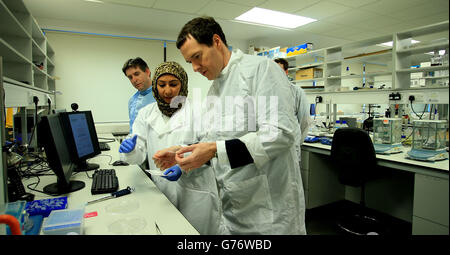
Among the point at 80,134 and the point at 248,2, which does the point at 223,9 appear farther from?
the point at 80,134

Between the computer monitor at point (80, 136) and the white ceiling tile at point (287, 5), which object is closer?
the computer monitor at point (80, 136)

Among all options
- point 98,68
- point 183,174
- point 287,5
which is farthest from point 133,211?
point 98,68

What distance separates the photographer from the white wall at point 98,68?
374 cm

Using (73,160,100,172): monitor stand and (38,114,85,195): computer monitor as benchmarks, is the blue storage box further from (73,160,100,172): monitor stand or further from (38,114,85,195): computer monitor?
(73,160,100,172): monitor stand

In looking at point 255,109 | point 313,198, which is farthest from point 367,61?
point 313,198

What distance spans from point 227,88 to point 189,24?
0.23m

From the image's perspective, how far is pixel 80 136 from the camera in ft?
4.56

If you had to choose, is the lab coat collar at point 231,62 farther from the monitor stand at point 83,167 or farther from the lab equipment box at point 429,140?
the monitor stand at point 83,167

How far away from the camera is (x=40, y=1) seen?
3047mm

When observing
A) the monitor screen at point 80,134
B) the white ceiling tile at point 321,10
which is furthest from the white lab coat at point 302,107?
the white ceiling tile at point 321,10

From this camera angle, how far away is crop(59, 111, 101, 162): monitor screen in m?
1.24

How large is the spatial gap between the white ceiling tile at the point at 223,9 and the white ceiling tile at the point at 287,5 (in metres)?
0.26
